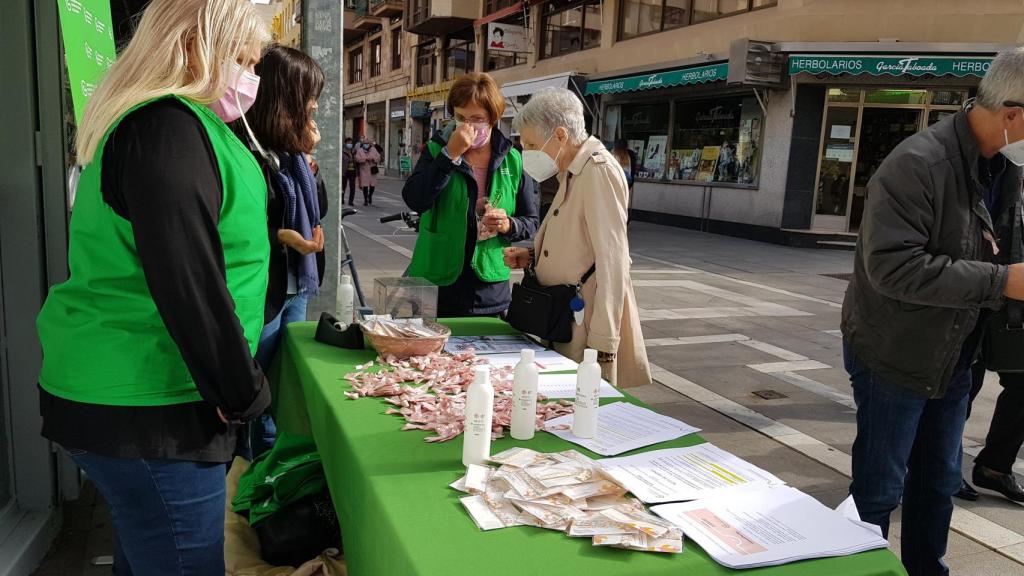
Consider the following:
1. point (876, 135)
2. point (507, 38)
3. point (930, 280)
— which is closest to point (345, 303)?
point (930, 280)

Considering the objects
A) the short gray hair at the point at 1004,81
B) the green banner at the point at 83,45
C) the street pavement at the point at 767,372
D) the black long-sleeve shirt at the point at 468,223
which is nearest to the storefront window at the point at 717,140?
the street pavement at the point at 767,372

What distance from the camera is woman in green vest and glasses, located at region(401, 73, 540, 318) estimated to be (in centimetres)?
354

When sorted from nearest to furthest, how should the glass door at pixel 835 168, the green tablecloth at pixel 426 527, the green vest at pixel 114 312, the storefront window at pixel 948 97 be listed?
the green tablecloth at pixel 426 527
the green vest at pixel 114 312
the storefront window at pixel 948 97
the glass door at pixel 835 168

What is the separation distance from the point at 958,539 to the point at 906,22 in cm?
1263

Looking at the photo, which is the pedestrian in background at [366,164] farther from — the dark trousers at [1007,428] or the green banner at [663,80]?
the dark trousers at [1007,428]

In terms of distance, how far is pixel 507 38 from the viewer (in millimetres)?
23016

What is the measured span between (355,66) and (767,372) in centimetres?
4044

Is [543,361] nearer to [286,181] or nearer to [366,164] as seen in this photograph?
[286,181]

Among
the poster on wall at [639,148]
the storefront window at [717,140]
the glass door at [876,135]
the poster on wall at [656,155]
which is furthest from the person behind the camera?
the poster on wall at [639,148]

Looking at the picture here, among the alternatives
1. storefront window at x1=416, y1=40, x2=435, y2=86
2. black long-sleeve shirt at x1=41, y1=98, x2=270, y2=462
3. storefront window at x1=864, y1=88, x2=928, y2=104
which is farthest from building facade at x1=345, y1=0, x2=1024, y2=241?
black long-sleeve shirt at x1=41, y1=98, x2=270, y2=462

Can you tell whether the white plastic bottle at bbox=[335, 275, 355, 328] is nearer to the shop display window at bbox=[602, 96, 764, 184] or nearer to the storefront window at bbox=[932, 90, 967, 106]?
the shop display window at bbox=[602, 96, 764, 184]

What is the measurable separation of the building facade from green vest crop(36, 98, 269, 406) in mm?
13481

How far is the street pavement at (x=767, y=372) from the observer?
349cm

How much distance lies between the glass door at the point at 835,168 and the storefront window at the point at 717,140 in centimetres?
124
